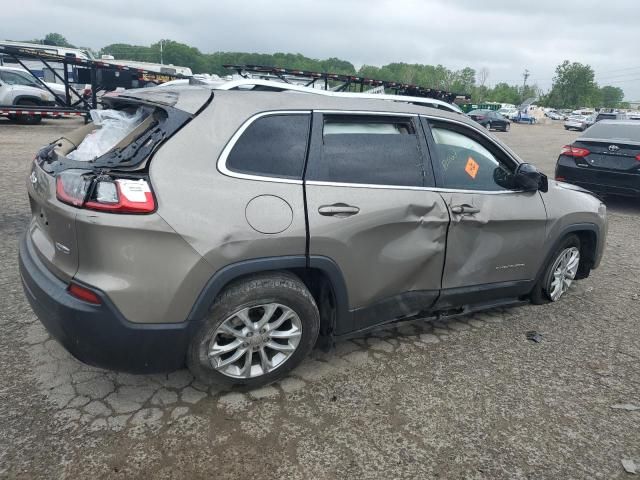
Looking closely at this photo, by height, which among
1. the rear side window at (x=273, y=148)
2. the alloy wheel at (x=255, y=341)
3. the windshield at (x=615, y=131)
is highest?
the windshield at (x=615, y=131)

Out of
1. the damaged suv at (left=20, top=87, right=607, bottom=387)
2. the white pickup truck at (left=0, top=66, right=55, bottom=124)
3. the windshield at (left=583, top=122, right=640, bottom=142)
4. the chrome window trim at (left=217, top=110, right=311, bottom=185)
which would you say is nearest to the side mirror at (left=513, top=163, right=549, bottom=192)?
the damaged suv at (left=20, top=87, right=607, bottom=387)

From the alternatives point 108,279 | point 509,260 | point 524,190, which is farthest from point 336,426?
point 524,190

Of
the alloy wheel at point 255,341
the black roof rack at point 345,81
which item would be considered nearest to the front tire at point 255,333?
the alloy wheel at point 255,341

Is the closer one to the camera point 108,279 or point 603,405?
point 108,279

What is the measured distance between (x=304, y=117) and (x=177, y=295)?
3.98 ft

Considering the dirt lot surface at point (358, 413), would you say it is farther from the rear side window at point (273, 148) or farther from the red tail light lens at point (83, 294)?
the rear side window at point (273, 148)

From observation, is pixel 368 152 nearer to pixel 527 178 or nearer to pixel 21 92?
pixel 527 178

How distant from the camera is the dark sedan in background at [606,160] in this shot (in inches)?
287

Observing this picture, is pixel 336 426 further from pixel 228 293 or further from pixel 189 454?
pixel 228 293

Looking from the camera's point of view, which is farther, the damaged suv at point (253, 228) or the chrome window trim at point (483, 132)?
the chrome window trim at point (483, 132)

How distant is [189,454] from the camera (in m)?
2.22

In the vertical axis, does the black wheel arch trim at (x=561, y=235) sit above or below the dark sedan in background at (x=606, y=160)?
below

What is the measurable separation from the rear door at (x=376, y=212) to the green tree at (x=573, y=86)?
4410 inches

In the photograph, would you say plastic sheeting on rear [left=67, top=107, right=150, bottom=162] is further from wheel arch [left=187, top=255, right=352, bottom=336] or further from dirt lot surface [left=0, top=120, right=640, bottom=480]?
dirt lot surface [left=0, top=120, right=640, bottom=480]
